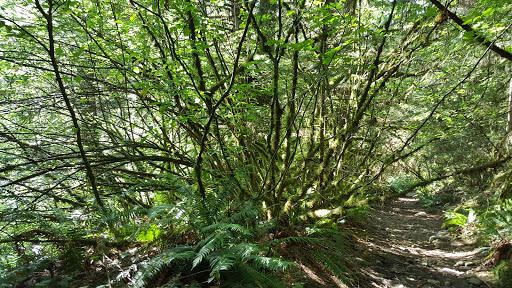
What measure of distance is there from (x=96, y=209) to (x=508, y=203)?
7.13 metres

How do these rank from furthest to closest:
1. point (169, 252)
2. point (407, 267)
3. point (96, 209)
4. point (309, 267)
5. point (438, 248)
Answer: point (438, 248) → point (407, 267) → point (309, 267) → point (96, 209) → point (169, 252)

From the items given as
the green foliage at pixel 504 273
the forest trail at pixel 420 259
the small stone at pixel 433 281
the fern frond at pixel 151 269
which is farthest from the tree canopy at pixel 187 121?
the small stone at pixel 433 281

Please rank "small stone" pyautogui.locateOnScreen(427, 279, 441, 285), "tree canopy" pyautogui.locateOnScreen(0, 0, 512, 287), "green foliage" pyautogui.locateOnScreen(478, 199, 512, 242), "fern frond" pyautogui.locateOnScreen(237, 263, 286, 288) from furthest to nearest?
"green foliage" pyautogui.locateOnScreen(478, 199, 512, 242) → "small stone" pyautogui.locateOnScreen(427, 279, 441, 285) → "tree canopy" pyautogui.locateOnScreen(0, 0, 512, 287) → "fern frond" pyautogui.locateOnScreen(237, 263, 286, 288)

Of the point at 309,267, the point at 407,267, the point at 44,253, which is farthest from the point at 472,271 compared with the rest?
the point at 44,253

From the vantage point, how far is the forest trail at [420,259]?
441cm

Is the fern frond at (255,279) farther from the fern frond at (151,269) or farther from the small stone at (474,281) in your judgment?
the small stone at (474,281)

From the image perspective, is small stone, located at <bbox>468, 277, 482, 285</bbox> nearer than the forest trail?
Yes

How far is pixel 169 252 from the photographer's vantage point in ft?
7.88

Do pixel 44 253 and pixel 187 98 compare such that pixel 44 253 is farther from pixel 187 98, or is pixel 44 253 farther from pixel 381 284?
pixel 381 284

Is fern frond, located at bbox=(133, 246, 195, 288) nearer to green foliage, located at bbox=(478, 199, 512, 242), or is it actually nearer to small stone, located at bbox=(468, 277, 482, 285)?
small stone, located at bbox=(468, 277, 482, 285)

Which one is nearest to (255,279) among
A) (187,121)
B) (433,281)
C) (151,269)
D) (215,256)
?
(215,256)

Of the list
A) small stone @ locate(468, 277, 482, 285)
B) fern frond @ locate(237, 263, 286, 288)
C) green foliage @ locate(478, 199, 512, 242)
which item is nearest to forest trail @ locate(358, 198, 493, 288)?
small stone @ locate(468, 277, 482, 285)

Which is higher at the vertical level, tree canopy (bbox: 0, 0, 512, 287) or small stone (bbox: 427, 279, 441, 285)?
tree canopy (bbox: 0, 0, 512, 287)

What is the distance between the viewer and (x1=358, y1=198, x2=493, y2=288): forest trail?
441 cm
